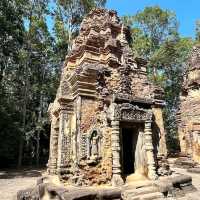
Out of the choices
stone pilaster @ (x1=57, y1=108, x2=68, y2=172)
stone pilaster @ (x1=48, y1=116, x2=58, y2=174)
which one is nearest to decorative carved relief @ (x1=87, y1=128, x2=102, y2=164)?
stone pilaster @ (x1=57, y1=108, x2=68, y2=172)

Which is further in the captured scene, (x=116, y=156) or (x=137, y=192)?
(x=116, y=156)

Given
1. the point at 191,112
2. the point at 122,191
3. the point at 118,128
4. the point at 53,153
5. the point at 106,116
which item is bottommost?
the point at 122,191

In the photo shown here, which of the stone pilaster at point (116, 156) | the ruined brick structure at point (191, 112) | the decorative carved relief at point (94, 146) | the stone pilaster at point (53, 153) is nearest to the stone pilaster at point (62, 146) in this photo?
the decorative carved relief at point (94, 146)

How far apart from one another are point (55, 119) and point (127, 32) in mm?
4495

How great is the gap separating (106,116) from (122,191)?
2139 millimetres

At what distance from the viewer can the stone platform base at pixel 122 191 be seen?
587 centimetres

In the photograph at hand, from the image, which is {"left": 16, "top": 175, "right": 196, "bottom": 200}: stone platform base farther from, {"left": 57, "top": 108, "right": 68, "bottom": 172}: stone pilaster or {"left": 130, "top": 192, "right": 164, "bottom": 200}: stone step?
{"left": 57, "top": 108, "right": 68, "bottom": 172}: stone pilaster

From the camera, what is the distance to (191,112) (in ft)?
46.9

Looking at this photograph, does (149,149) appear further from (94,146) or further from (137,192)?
(94,146)

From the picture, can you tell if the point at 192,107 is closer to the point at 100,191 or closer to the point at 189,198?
the point at 189,198

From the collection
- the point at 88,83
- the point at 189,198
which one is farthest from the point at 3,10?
the point at 189,198

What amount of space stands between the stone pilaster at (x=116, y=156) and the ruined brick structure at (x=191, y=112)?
26.8 feet

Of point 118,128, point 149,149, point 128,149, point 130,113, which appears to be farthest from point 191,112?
point 118,128

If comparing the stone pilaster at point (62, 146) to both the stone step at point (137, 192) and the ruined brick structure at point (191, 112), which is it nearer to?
the stone step at point (137, 192)
